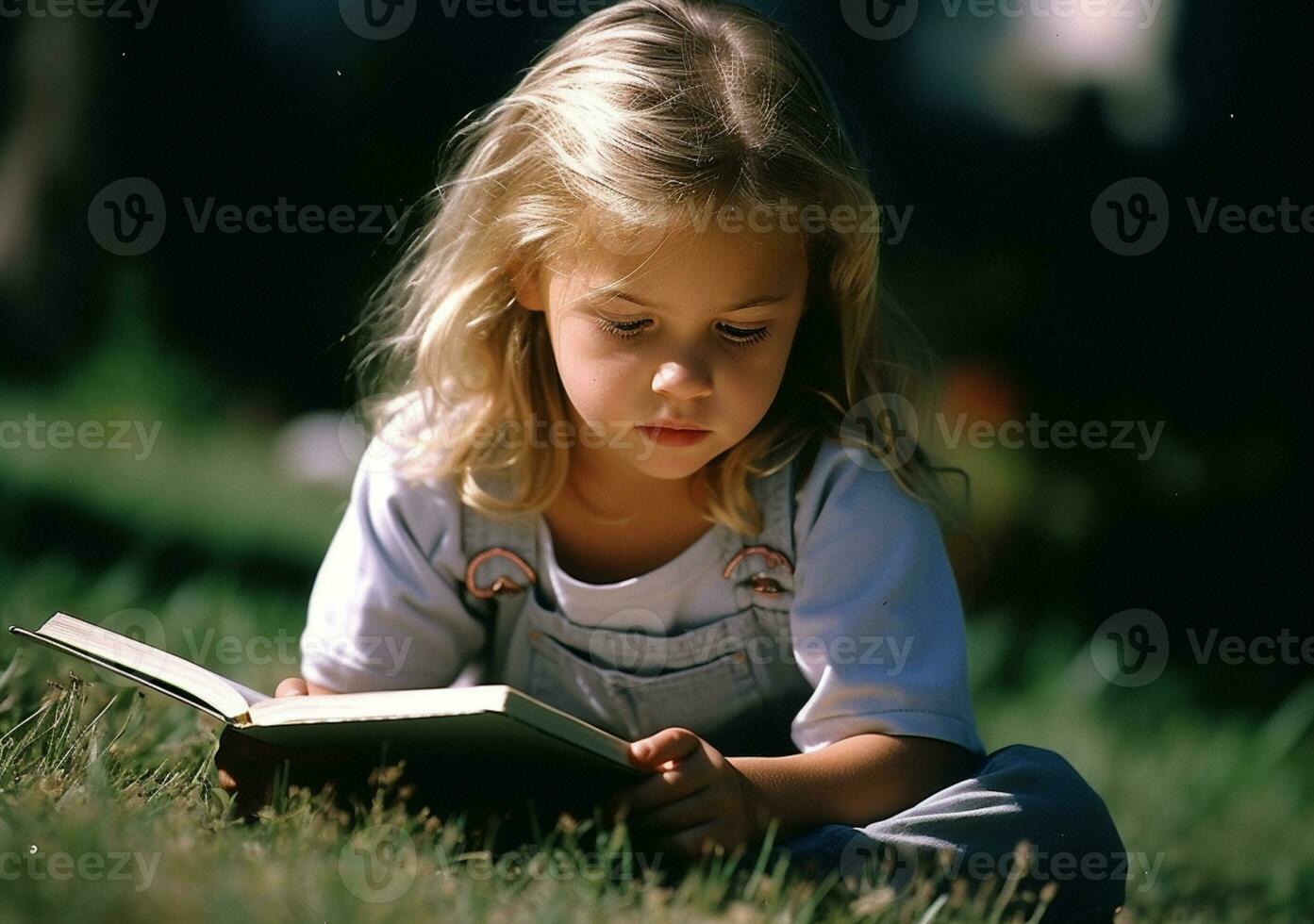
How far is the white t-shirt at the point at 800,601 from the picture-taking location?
2389mm

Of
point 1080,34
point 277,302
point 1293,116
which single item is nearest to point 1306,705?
point 1293,116

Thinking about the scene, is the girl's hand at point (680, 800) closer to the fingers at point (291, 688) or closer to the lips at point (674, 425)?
the lips at point (674, 425)

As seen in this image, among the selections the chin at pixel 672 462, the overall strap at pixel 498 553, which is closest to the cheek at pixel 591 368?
the chin at pixel 672 462

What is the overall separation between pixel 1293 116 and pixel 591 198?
101 inches

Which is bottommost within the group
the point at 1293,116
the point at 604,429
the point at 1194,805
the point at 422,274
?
the point at 1194,805

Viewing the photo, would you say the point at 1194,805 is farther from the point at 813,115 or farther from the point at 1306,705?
the point at 813,115

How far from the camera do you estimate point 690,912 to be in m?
1.74

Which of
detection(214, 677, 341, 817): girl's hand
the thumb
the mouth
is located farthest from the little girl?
detection(214, 677, 341, 817): girl's hand

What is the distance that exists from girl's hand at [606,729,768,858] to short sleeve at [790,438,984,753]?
0.36m

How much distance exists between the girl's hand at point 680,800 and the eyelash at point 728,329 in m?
0.62

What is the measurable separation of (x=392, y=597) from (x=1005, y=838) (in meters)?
1.07

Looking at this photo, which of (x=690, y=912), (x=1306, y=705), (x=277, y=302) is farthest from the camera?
(x=277, y=302)

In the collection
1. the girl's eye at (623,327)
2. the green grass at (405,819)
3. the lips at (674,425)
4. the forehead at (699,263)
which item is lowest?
the green grass at (405,819)

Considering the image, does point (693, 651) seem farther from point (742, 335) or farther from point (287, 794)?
point (287, 794)
